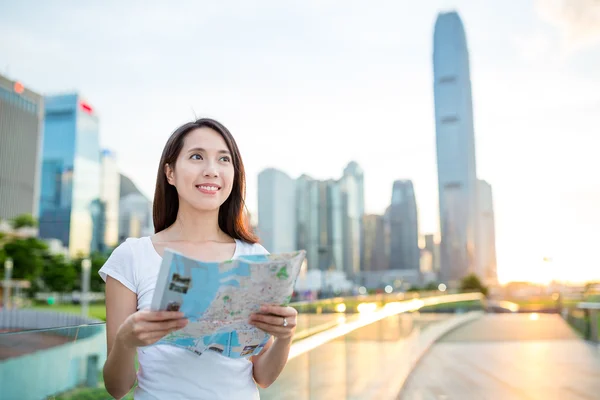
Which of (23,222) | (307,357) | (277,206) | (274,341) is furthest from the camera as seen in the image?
(277,206)

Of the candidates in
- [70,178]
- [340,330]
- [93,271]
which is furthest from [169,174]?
[70,178]

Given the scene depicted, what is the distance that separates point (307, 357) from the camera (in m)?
3.23

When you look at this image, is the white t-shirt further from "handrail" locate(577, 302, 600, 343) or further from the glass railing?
"handrail" locate(577, 302, 600, 343)

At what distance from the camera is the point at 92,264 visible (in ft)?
212

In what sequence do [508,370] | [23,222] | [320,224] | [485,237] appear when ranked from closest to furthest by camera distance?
[508,370]
[23,222]
[320,224]
[485,237]

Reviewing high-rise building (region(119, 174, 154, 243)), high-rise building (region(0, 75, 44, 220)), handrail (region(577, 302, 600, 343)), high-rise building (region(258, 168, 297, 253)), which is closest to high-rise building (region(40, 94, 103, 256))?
high-rise building (region(119, 174, 154, 243))

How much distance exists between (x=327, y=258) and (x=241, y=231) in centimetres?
10367

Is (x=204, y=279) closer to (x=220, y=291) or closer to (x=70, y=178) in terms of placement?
(x=220, y=291)

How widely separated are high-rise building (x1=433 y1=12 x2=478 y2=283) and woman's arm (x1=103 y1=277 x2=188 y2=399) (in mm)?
107243

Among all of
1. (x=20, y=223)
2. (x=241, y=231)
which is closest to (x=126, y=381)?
(x=241, y=231)

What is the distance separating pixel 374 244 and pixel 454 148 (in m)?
25.2

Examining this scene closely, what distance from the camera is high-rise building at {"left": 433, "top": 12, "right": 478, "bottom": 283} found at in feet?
355

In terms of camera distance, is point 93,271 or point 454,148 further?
point 454,148

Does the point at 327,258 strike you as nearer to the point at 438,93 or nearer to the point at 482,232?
the point at 482,232
